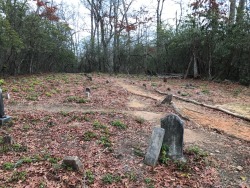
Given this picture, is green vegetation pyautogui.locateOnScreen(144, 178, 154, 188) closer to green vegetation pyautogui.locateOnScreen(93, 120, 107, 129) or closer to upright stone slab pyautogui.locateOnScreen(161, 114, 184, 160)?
upright stone slab pyautogui.locateOnScreen(161, 114, 184, 160)

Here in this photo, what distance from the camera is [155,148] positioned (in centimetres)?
482

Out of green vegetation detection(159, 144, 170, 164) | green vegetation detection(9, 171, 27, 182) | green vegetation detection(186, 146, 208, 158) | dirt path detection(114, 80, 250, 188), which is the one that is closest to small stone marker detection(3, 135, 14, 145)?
green vegetation detection(9, 171, 27, 182)

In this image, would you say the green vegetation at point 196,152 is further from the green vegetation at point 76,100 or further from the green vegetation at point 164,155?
the green vegetation at point 76,100

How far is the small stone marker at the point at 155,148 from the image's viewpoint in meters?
4.77

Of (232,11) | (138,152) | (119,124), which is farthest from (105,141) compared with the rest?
(232,11)

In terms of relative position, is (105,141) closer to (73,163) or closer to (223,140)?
(73,163)

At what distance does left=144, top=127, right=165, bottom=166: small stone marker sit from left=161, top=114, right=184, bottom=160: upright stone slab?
193 mm

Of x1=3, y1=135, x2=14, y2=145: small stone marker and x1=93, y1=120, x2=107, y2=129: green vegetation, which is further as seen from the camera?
x1=93, y1=120, x2=107, y2=129: green vegetation

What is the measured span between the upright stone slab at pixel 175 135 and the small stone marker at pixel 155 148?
0.63 feet

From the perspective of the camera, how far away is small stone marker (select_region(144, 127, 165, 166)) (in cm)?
477

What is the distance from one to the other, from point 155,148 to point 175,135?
0.50 m

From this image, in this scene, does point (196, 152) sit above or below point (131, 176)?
above

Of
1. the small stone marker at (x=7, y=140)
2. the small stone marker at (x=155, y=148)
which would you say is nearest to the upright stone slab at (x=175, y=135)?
the small stone marker at (x=155, y=148)

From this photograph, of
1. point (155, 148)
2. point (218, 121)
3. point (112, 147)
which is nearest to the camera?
point (155, 148)
